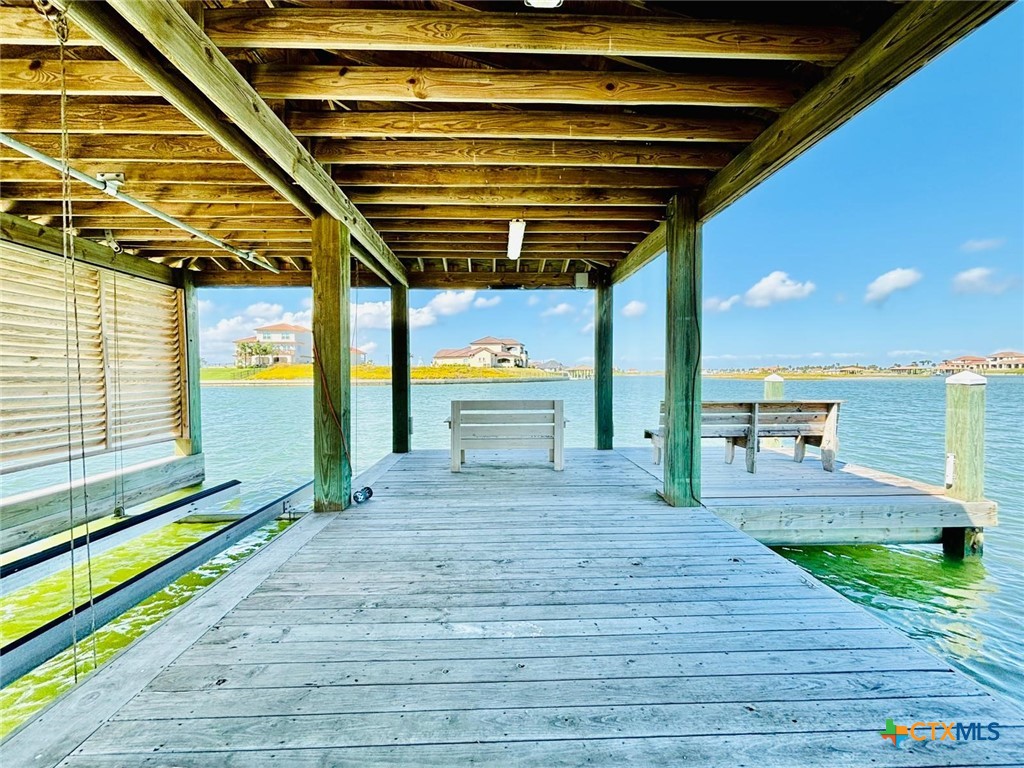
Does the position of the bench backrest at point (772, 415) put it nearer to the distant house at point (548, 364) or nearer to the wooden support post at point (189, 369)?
the wooden support post at point (189, 369)

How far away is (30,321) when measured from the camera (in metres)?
4.46

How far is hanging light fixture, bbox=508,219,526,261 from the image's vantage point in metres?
4.02

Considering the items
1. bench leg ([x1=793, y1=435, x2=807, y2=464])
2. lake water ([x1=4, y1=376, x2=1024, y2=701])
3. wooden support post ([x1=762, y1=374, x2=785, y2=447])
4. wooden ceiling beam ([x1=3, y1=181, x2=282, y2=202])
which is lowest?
lake water ([x1=4, y1=376, x2=1024, y2=701])

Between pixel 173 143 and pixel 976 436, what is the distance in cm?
691

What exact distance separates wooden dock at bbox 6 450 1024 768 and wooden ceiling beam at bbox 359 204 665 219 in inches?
121

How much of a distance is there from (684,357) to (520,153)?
2098 millimetres

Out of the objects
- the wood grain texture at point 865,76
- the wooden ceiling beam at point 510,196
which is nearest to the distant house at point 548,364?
the wooden ceiling beam at point 510,196

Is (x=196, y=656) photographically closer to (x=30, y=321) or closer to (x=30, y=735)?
(x=30, y=735)

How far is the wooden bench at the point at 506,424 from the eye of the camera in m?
4.71

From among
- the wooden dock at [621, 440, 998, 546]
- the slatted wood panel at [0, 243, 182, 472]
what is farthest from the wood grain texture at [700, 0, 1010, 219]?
the slatted wood panel at [0, 243, 182, 472]

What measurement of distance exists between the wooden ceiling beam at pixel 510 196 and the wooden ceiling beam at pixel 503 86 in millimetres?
1300

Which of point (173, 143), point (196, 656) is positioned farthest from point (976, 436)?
point (173, 143)

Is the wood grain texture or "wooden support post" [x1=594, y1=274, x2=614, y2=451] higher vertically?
the wood grain texture

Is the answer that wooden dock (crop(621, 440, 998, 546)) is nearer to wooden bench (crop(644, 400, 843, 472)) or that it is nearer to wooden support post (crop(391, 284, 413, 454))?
wooden bench (crop(644, 400, 843, 472))
